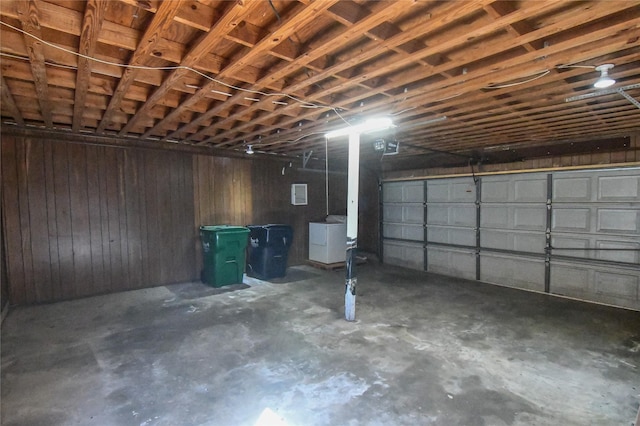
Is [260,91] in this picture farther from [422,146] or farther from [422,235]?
[422,235]

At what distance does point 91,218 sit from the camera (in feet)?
15.9

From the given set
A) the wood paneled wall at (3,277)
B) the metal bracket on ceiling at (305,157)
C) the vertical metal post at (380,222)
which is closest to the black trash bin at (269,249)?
the metal bracket on ceiling at (305,157)

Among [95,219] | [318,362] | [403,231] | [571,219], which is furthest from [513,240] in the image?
[95,219]

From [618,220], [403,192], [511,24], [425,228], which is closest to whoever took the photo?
[511,24]

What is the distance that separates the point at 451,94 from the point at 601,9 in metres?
1.35

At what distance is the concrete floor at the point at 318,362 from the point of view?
2.21m

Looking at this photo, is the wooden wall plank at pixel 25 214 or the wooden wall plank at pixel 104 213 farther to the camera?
the wooden wall plank at pixel 104 213

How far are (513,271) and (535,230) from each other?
83cm

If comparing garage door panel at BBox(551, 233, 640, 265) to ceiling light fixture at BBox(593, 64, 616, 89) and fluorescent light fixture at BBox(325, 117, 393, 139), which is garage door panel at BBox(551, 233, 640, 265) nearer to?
ceiling light fixture at BBox(593, 64, 616, 89)

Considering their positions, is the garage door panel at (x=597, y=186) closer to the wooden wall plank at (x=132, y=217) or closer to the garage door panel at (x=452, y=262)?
the garage door panel at (x=452, y=262)

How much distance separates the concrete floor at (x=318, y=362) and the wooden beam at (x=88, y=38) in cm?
250

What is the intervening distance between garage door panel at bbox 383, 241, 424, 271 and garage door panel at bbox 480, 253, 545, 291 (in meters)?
1.34

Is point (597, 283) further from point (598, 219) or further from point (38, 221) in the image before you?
point (38, 221)

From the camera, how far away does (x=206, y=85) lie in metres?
2.80
